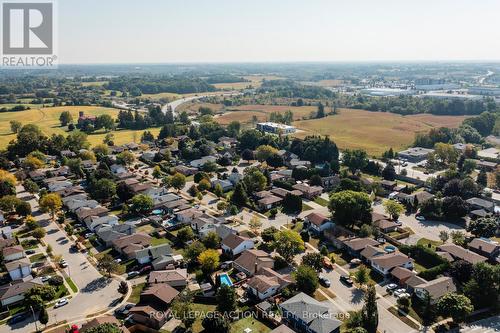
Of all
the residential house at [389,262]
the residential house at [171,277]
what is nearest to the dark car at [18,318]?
the residential house at [171,277]

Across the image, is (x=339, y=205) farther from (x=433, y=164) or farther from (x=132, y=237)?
(x=433, y=164)

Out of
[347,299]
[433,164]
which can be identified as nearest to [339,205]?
[347,299]

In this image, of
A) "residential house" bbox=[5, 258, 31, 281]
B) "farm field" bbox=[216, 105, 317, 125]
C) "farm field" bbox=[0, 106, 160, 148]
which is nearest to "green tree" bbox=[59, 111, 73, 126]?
"farm field" bbox=[0, 106, 160, 148]

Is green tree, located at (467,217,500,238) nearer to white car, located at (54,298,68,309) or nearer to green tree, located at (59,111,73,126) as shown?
white car, located at (54,298,68,309)

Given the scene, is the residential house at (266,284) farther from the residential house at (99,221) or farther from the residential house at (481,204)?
the residential house at (481,204)

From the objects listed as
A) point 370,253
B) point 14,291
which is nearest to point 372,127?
point 370,253

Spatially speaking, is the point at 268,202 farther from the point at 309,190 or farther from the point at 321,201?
the point at 321,201
